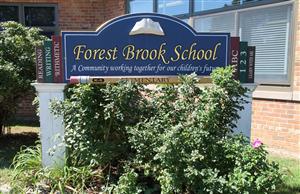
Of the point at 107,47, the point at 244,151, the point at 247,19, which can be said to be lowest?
the point at 244,151

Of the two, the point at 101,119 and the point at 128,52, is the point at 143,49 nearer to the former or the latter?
the point at 128,52

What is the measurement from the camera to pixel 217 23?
809 cm

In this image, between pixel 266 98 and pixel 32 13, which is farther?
pixel 32 13

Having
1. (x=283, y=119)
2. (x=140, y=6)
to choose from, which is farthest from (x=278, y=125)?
(x=140, y=6)

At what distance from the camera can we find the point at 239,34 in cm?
762

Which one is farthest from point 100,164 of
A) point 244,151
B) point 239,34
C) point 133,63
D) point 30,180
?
point 239,34

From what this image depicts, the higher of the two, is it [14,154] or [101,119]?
[101,119]

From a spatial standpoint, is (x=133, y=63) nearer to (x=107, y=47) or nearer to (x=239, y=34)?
(x=107, y=47)

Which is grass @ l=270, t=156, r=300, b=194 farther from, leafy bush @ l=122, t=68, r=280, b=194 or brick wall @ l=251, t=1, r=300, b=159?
leafy bush @ l=122, t=68, r=280, b=194

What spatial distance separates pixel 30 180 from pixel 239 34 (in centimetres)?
459

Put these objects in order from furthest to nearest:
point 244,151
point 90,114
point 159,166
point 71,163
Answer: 1. point 71,163
2. point 90,114
3. point 159,166
4. point 244,151

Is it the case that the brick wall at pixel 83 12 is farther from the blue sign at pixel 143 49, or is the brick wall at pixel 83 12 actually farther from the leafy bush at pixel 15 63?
the blue sign at pixel 143 49

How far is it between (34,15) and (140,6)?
2.83 meters

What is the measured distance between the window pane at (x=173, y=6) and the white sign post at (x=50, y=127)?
468 cm
